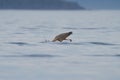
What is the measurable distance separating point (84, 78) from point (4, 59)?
5.44m

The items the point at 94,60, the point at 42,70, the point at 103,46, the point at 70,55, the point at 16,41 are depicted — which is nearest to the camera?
the point at 42,70

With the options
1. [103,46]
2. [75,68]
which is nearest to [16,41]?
[103,46]

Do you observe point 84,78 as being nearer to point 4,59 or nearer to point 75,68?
point 75,68

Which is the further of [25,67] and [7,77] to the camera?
[25,67]

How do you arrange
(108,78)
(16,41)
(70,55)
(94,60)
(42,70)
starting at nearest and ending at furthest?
1. (108,78)
2. (42,70)
3. (94,60)
4. (70,55)
5. (16,41)

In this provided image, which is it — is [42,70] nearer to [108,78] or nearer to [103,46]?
[108,78]

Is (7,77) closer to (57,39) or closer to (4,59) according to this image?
(4,59)

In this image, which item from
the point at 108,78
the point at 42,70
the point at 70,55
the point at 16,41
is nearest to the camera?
the point at 108,78

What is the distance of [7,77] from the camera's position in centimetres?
1562

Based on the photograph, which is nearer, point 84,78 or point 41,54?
point 84,78

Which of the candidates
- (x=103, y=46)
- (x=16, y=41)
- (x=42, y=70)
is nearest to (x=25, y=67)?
(x=42, y=70)

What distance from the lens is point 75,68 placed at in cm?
1745

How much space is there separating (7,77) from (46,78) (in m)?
1.29

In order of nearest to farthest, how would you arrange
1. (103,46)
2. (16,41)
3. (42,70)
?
(42,70)
(103,46)
(16,41)
